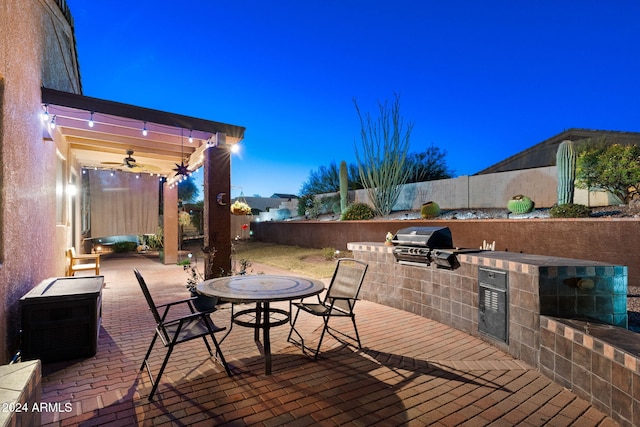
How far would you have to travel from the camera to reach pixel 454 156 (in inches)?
2783

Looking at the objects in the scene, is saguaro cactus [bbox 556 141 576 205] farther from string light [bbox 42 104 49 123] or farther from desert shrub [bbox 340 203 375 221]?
string light [bbox 42 104 49 123]

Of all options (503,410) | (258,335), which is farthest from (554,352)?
(258,335)

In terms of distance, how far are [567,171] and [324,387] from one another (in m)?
8.81

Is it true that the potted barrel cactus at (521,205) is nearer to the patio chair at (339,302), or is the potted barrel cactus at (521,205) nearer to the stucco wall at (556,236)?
the stucco wall at (556,236)

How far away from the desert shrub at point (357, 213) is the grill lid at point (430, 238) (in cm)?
789

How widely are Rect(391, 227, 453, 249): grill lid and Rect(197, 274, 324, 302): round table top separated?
174cm

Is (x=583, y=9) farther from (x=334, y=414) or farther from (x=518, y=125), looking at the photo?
(x=518, y=125)

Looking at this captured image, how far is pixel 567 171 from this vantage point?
8211mm

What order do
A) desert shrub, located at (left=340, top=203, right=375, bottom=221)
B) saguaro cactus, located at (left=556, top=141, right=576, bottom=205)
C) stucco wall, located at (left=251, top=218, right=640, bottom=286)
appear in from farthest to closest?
desert shrub, located at (left=340, top=203, right=375, bottom=221) → saguaro cactus, located at (left=556, top=141, right=576, bottom=205) → stucco wall, located at (left=251, top=218, right=640, bottom=286)

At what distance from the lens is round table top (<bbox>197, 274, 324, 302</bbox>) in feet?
9.27

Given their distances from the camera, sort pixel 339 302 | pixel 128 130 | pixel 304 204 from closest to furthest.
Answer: pixel 339 302, pixel 128 130, pixel 304 204

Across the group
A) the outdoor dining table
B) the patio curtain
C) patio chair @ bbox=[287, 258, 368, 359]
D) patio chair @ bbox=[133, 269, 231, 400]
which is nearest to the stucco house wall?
patio chair @ bbox=[133, 269, 231, 400]

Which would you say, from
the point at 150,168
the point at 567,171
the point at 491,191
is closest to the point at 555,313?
the point at 567,171

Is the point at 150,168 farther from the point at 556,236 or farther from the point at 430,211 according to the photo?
the point at 556,236
